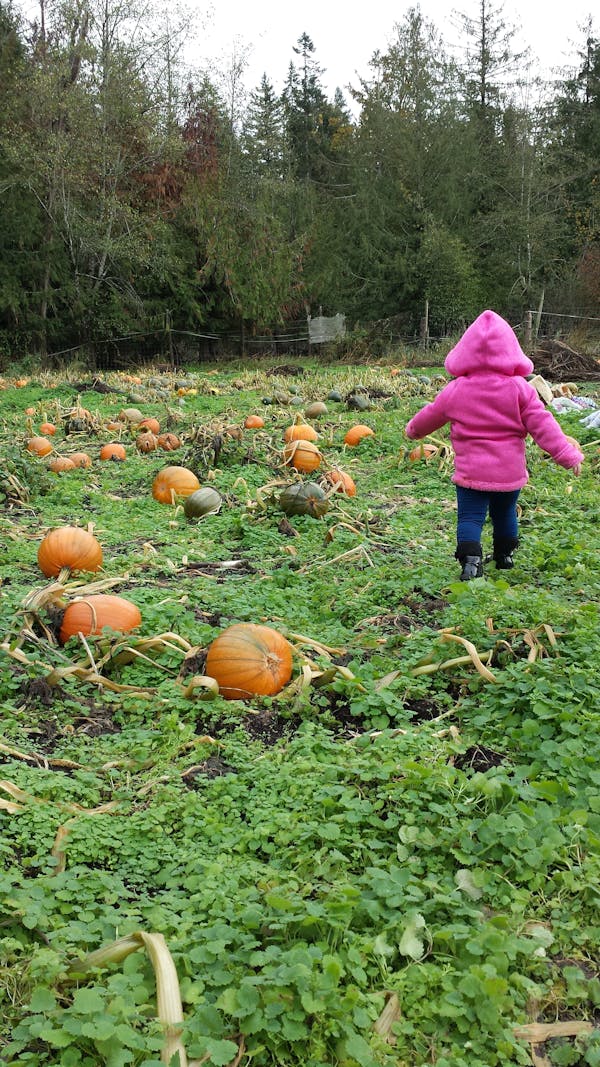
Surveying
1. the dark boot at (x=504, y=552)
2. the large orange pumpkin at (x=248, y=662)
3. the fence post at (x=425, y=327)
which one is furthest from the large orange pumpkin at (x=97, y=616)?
the fence post at (x=425, y=327)

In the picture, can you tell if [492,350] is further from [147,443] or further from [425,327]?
[425,327]

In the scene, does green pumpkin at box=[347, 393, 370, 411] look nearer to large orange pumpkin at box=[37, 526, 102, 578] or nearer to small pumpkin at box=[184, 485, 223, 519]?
small pumpkin at box=[184, 485, 223, 519]

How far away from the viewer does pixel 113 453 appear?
955cm

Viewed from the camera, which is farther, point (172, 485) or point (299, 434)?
point (299, 434)

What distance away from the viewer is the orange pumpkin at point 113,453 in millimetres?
9508

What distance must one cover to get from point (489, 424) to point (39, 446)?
614cm

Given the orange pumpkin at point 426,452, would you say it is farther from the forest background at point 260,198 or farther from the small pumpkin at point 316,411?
the forest background at point 260,198

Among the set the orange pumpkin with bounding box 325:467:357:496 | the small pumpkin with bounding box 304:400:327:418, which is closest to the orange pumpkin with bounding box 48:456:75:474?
the orange pumpkin with bounding box 325:467:357:496

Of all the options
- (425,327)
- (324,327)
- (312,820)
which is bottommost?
(312,820)

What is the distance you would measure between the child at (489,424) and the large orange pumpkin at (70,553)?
91.4 inches

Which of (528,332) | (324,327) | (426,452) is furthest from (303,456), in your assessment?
(324,327)

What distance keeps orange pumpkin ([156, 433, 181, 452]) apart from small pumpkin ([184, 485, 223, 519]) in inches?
115

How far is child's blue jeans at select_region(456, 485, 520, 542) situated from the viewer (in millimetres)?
4922

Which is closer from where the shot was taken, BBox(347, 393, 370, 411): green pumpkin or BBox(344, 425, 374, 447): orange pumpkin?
BBox(344, 425, 374, 447): orange pumpkin
